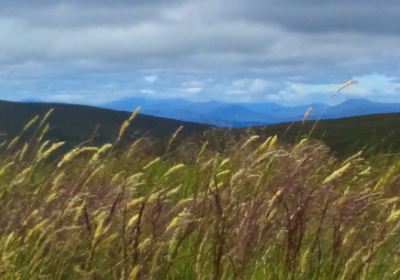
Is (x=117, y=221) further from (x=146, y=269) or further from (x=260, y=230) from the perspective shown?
(x=260, y=230)

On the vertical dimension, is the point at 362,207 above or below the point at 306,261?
above

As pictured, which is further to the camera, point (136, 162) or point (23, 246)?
point (136, 162)

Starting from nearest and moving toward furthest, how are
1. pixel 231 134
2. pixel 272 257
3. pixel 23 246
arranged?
pixel 23 246 → pixel 272 257 → pixel 231 134

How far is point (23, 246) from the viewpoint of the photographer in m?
3.78

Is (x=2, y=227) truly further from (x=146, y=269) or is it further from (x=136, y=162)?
(x=136, y=162)

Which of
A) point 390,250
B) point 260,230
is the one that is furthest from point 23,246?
point 390,250

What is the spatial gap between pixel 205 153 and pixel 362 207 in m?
4.60

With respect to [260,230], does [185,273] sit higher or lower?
lower

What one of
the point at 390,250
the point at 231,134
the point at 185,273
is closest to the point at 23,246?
the point at 185,273

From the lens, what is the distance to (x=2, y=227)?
4230mm

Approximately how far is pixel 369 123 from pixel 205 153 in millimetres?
115626

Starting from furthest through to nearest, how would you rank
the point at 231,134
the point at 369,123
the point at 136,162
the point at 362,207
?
the point at 369,123, the point at 231,134, the point at 136,162, the point at 362,207

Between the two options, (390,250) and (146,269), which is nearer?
(146,269)

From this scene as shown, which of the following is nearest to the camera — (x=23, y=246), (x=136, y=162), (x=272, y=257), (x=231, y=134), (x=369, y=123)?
(x=23, y=246)
